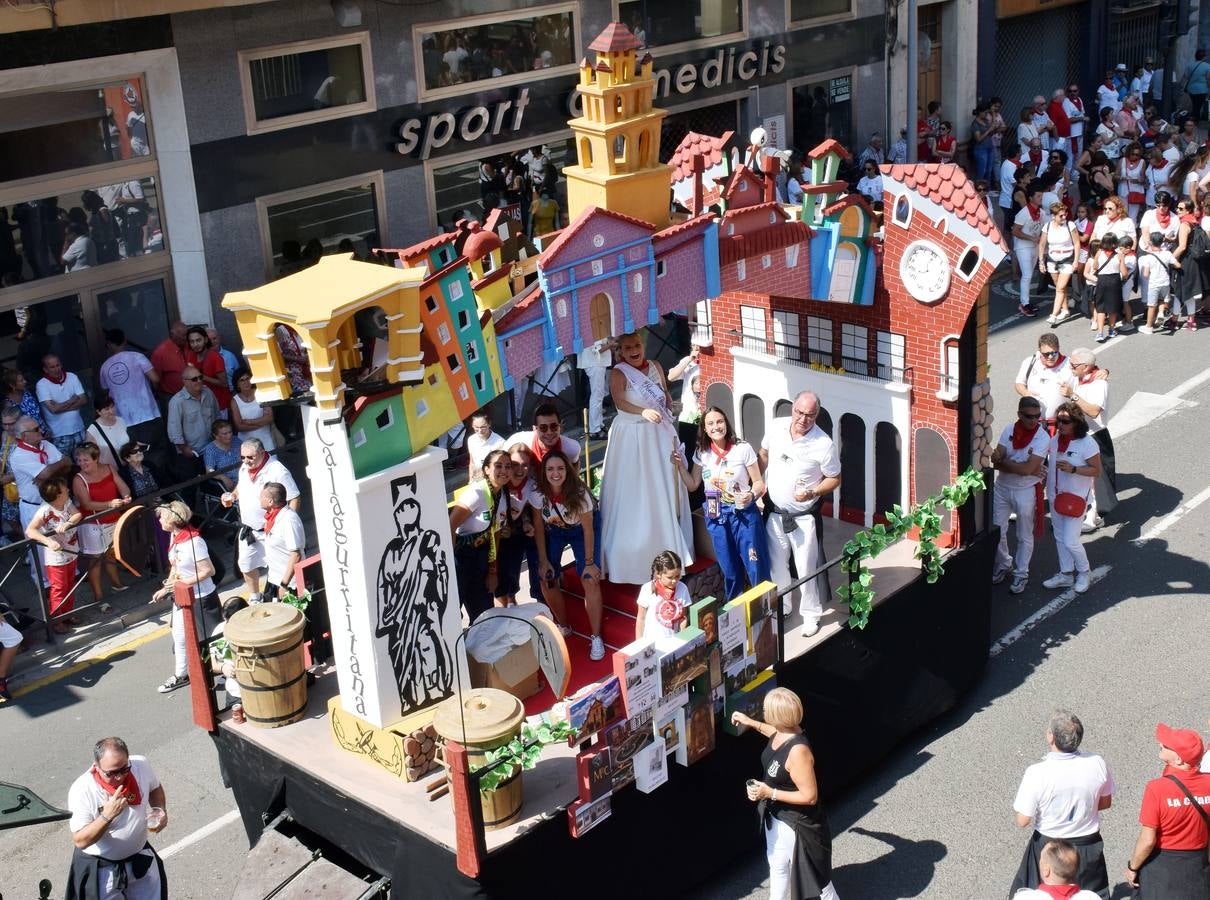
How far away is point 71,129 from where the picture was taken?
1502cm

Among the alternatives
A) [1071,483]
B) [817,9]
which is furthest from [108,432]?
[817,9]

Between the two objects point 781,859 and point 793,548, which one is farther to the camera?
point 793,548

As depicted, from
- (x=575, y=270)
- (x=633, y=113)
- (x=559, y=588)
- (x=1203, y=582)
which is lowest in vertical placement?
(x=1203, y=582)

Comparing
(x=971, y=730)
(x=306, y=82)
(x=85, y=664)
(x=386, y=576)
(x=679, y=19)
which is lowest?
(x=971, y=730)

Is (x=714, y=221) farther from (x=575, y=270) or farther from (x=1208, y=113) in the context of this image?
(x=1208, y=113)

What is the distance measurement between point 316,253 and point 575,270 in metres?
9.09

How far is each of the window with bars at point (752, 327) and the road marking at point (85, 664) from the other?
5281mm

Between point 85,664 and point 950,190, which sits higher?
point 950,190

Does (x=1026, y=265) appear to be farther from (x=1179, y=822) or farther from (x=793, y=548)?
(x=1179, y=822)

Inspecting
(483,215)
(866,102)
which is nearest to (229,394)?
(483,215)

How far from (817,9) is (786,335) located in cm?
1366

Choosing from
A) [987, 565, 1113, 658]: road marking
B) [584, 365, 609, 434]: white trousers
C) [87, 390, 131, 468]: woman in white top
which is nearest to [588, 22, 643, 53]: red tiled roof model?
[987, 565, 1113, 658]: road marking

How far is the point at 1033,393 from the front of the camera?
1295cm

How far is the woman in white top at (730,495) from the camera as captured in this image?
32.0ft
